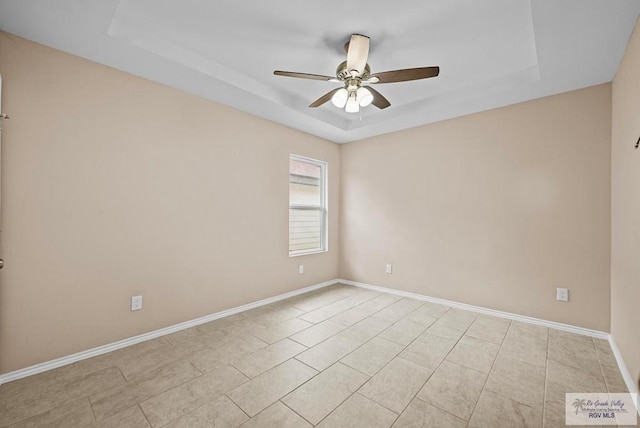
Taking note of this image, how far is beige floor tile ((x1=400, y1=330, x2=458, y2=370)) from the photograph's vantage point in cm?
225

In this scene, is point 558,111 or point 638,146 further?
point 558,111

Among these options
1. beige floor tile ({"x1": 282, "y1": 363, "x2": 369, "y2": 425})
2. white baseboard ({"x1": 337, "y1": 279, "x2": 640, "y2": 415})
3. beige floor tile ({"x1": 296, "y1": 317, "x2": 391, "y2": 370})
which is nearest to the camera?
beige floor tile ({"x1": 282, "y1": 363, "x2": 369, "y2": 425})

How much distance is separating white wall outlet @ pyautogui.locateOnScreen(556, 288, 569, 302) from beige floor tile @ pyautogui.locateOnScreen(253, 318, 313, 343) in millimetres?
2545

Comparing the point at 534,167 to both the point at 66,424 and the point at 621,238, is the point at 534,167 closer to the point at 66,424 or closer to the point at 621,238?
the point at 621,238

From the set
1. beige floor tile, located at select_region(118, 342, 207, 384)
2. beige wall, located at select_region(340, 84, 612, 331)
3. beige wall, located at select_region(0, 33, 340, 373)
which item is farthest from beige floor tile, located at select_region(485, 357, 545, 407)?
beige wall, located at select_region(0, 33, 340, 373)

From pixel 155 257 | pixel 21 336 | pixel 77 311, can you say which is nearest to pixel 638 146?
pixel 155 257

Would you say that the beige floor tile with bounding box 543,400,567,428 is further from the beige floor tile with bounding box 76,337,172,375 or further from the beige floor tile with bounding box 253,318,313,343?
the beige floor tile with bounding box 76,337,172,375

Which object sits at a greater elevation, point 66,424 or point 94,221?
point 94,221

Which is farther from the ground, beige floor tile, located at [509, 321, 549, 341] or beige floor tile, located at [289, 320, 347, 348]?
beige floor tile, located at [509, 321, 549, 341]

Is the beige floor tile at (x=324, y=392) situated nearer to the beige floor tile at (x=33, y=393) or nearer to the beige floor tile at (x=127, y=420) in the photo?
the beige floor tile at (x=127, y=420)

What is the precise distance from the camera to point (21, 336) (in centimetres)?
201

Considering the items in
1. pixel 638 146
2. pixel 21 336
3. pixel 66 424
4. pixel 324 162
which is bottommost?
pixel 66 424

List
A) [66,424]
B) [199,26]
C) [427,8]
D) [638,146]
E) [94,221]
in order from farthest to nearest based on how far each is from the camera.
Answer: [94,221], [199,26], [427,8], [638,146], [66,424]

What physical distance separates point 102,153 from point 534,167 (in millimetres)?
4162
